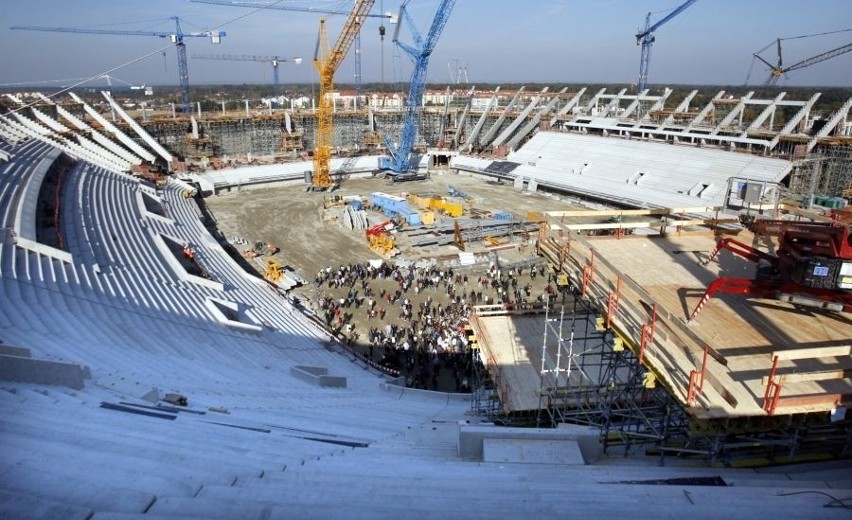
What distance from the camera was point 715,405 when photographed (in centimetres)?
523

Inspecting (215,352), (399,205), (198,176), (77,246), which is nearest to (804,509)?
(215,352)

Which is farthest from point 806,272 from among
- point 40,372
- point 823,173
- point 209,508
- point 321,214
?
point 823,173

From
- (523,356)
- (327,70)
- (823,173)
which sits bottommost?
(523,356)

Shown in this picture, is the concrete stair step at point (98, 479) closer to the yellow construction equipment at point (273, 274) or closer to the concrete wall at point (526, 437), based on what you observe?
the concrete wall at point (526, 437)

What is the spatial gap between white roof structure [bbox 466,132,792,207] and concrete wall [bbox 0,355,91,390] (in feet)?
109

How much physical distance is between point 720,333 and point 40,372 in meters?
8.40

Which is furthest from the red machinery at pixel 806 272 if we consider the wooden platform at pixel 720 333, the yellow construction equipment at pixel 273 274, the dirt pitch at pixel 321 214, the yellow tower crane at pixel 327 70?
the yellow tower crane at pixel 327 70

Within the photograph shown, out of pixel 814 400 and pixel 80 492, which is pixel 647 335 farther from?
pixel 80 492

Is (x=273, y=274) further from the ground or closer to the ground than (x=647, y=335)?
closer to the ground

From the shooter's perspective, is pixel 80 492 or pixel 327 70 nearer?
pixel 80 492

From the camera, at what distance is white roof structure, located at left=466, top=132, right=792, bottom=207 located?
3500 centimetres

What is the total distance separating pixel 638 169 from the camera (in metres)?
40.5

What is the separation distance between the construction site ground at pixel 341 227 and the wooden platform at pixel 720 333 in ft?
26.2

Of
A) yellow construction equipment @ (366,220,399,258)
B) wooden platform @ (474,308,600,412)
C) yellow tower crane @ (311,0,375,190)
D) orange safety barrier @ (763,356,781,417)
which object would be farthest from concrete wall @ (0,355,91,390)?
yellow tower crane @ (311,0,375,190)
